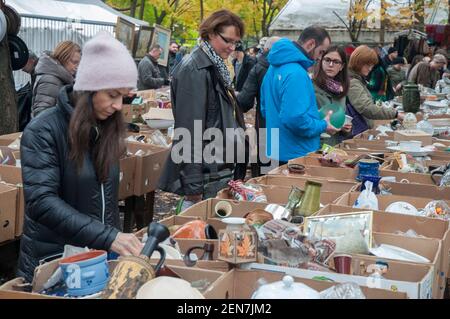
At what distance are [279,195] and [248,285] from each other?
65.8 inches

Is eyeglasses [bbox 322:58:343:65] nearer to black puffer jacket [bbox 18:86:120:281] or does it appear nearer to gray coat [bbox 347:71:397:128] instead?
gray coat [bbox 347:71:397:128]

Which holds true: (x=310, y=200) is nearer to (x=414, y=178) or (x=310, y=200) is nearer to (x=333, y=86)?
(x=414, y=178)

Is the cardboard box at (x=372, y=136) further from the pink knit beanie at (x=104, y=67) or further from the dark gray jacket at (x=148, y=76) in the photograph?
the dark gray jacket at (x=148, y=76)

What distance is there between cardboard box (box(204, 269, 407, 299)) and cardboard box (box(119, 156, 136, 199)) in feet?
10.4

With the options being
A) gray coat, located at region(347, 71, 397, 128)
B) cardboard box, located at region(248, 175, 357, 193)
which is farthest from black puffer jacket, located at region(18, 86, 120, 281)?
gray coat, located at region(347, 71, 397, 128)

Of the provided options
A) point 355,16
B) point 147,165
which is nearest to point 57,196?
point 147,165

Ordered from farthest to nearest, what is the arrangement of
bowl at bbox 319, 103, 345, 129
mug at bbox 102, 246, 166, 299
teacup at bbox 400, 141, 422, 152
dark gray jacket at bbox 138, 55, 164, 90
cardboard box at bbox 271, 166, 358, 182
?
1. dark gray jacket at bbox 138, 55, 164, 90
2. bowl at bbox 319, 103, 345, 129
3. teacup at bbox 400, 141, 422, 152
4. cardboard box at bbox 271, 166, 358, 182
5. mug at bbox 102, 246, 166, 299

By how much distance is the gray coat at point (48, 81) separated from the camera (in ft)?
20.3

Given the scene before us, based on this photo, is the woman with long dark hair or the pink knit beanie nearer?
the pink knit beanie

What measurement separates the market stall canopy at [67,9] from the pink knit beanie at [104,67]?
666 inches

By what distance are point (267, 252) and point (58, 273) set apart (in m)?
0.80

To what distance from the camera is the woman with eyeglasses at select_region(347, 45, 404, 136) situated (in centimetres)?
634

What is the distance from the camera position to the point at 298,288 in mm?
2125

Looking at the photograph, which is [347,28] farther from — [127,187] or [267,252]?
[267,252]
